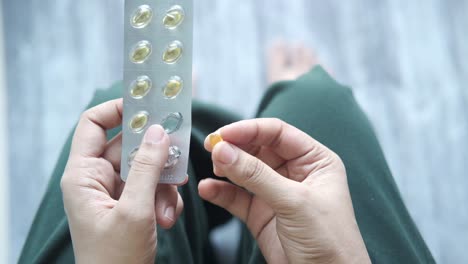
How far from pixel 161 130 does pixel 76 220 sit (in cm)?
12

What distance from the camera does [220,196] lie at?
49 centimetres

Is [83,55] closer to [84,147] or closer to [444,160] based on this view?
[84,147]

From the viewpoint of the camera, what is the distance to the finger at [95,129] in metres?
0.44

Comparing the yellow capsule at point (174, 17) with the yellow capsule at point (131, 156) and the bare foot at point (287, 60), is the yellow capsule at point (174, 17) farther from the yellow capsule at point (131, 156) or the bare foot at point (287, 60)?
the bare foot at point (287, 60)

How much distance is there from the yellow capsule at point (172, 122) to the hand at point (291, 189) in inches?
1.4

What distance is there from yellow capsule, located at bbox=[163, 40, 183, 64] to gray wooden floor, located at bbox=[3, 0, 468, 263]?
450mm

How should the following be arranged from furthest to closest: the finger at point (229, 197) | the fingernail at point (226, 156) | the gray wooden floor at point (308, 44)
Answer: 1. the gray wooden floor at point (308, 44)
2. the finger at point (229, 197)
3. the fingernail at point (226, 156)

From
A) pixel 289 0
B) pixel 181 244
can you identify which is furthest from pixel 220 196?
pixel 289 0

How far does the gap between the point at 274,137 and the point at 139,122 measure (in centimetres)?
14

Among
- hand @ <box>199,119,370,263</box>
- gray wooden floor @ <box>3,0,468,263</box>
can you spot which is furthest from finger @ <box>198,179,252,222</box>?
gray wooden floor @ <box>3,0,468,263</box>

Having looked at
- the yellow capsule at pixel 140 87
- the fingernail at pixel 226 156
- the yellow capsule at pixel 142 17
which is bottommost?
the fingernail at pixel 226 156

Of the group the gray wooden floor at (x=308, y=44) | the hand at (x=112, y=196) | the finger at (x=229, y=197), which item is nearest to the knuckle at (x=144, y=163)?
the hand at (x=112, y=196)

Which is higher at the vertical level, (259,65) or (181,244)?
(259,65)

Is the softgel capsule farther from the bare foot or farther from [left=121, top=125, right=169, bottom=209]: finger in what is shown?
the bare foot
